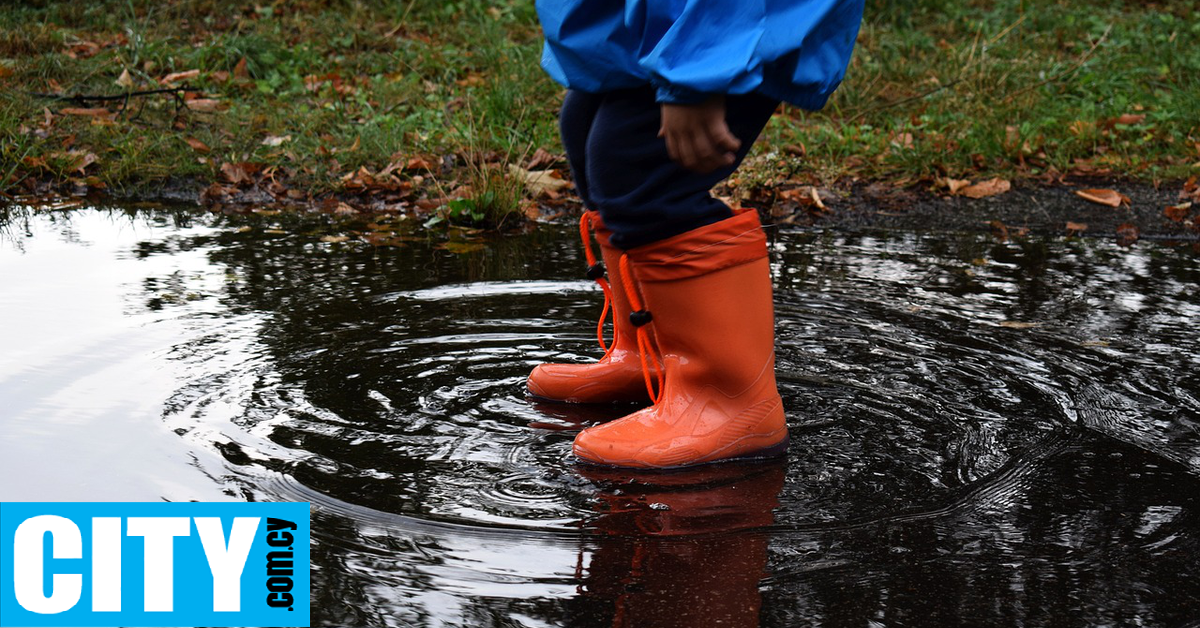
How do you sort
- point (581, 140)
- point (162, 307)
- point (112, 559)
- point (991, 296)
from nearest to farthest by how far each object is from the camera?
point (112, 559) < point (581, 140) < point (162, 307) < point (991, 296)

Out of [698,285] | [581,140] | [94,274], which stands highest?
[581,140]

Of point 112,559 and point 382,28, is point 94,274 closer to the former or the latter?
point 112,559

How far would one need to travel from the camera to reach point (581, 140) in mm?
2463

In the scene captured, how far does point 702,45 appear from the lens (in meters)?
1.91

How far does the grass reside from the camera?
4.98 metres

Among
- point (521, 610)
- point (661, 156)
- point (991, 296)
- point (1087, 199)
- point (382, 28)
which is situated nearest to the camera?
point (521, 610)

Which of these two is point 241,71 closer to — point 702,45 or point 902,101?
point 902,101

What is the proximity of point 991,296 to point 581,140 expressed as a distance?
4.83ft

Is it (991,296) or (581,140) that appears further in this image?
(991,296)

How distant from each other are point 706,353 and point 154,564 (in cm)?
104

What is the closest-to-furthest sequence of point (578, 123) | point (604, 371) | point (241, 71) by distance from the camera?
point (578, 123), point (604, 371), point (241, 71)

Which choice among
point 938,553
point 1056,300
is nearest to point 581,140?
point 938,553

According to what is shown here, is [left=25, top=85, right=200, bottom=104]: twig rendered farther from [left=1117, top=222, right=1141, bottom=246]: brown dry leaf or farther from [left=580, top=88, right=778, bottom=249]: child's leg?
[left=1117, top=222, right=1141, bottom=246]: brown dry leaf

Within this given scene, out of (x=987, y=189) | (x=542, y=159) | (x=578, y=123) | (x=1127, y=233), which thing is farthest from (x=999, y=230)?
(x=578, y=123)
